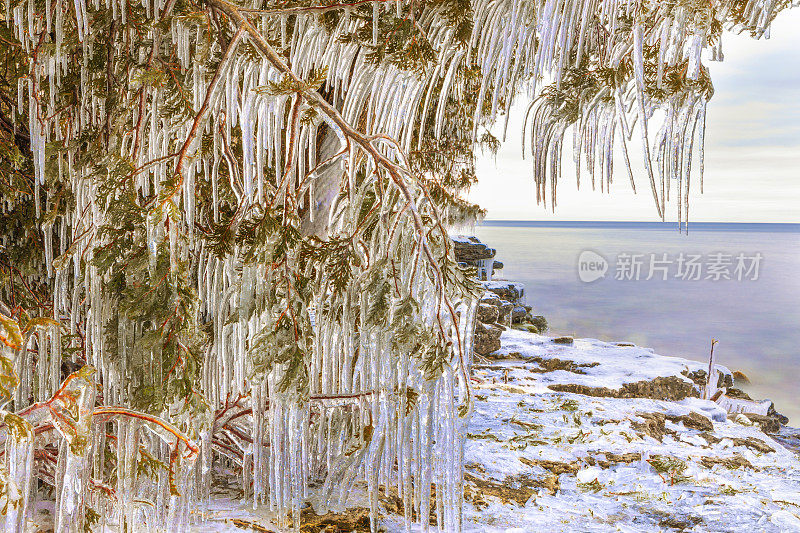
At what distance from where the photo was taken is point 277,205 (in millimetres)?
1301

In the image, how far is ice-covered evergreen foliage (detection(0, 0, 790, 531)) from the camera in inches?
44.0

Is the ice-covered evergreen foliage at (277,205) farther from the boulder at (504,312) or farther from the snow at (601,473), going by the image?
the boulder at (504,312)

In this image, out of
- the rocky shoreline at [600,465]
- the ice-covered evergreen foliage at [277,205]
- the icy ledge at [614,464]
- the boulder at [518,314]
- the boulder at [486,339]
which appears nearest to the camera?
the ice-covered evergreen foliage at [277,205]

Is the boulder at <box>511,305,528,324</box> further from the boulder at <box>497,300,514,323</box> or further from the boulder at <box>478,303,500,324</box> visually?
the boulder at <box>478,303,500,324</box>

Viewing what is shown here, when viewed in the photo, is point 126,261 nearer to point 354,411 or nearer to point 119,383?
point 119,383

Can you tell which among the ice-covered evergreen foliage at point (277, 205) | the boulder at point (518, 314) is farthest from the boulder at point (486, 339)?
the ice-covered evergreen foliage at point (277, 205)

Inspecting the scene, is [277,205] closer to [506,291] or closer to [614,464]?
[614,464]

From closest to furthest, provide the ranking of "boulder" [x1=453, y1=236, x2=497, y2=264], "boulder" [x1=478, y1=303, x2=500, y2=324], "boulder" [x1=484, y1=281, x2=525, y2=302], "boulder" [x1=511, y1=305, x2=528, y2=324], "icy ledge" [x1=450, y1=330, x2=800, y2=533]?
1. "icy ledge" [x1=450, y1=330, x2=800, y2=533]
2. "boulder" [x1=478, y1=303, x2=500, y2=324]
3. "boulder" [x1=453, y1=236, x2=497, y2=264]
4. "boulder" [x1=484, y1=281, x2=525, y2=302]
5. "boulder" [x1=511, y1=305, x2=528, y2=324]

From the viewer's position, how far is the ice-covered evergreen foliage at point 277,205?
1.12 meters

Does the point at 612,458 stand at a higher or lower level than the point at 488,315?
lower

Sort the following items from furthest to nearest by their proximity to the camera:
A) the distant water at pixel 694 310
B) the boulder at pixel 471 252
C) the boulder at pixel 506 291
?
1. the distant water at pixel 694 310
2. the boulder at pixel 506 291
3. the boulder at pixel 471 252

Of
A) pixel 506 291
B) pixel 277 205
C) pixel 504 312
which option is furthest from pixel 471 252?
pixel 277 205

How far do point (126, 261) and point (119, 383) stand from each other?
0.33 metres

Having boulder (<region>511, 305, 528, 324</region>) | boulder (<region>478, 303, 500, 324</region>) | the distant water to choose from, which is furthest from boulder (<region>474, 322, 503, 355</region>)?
the distant water
